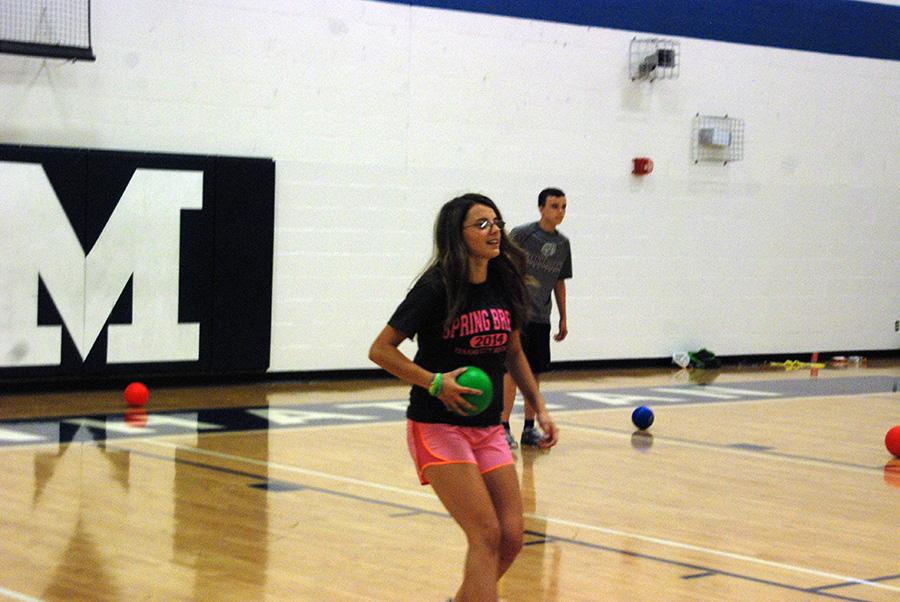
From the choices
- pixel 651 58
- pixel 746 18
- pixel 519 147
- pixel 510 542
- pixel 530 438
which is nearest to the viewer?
pixel 510 542

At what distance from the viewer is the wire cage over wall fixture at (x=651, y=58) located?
1664cm

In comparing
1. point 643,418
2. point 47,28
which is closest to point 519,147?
point 643,418

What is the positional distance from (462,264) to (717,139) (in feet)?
41.9

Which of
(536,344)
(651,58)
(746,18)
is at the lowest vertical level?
(536,344)

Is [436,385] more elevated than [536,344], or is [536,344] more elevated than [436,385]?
[436,385]

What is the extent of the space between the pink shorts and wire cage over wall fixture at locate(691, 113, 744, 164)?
12.8 m

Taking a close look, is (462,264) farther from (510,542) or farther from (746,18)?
(746,18)

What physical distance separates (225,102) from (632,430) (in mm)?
Result: 5518

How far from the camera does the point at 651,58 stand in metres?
A: 16.7

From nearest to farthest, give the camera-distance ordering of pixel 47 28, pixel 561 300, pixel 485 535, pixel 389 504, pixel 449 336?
pixel 485 535, pixel 449 336, pixel 389 504, pixel 561 300, pixel 47 28

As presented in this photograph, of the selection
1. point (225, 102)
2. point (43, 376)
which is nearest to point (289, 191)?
point (225, 102)

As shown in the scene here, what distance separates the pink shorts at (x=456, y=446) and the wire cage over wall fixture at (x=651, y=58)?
12.2 metres

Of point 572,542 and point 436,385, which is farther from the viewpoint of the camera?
point 572,542

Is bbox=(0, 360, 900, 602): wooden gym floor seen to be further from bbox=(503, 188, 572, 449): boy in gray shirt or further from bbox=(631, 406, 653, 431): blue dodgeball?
bbox=(503, 188, 572, 449): boy in gray shirt
